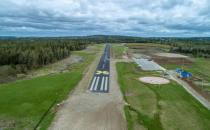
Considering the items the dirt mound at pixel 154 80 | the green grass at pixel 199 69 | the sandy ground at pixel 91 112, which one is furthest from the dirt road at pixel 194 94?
the sandy ground at pixel 91 112

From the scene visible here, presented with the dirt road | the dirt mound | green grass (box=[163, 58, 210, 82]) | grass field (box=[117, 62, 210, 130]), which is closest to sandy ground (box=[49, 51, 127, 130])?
grass field (box=[117, 62, 210, 130])

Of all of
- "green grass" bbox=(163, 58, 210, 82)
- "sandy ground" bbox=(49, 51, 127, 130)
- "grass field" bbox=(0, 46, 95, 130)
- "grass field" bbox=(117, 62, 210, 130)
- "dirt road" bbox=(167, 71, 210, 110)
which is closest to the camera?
"sandy ground" bbox=(49, 51, 127, 130)

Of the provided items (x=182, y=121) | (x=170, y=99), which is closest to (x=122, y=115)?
(x=182, y=121)

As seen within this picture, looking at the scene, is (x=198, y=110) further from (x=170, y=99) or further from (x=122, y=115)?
(x=122, y=115)

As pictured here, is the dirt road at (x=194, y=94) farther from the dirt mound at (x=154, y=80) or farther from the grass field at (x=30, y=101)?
the grass field at (x=30, y=101)

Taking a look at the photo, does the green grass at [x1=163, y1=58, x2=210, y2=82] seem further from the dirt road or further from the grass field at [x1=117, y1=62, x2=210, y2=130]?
the grass field at [x1=117, y1=62, x2=210, y2=130]

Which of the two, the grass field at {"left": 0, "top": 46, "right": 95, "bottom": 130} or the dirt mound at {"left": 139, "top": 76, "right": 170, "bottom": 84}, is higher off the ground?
the dirt mound at {"left": 139, "top": 76, "right": 170, "bottom": 84}
